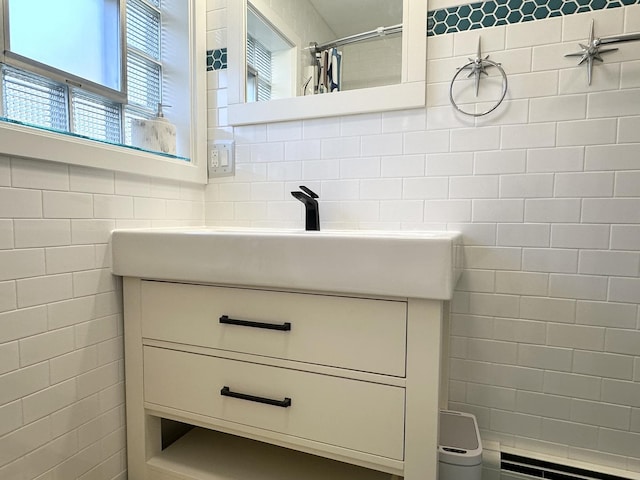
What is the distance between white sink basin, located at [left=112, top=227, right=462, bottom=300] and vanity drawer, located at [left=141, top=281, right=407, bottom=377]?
1.8 inches

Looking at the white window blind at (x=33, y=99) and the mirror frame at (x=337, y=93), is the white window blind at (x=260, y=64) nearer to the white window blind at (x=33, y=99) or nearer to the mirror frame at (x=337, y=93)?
the mirror frame at (x=337, y=93)

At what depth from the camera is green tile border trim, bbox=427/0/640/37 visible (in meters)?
1.09

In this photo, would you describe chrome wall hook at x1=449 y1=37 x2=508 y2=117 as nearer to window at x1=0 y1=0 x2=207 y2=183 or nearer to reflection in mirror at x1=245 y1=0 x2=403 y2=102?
reflection in mirror at x1=245 y1=0 x2=403 y2=102

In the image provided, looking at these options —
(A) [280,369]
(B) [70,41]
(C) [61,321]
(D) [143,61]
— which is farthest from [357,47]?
(C) [61,321]

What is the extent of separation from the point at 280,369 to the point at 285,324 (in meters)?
0.13

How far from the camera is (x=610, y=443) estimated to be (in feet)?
3.69

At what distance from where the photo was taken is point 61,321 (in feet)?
3.23

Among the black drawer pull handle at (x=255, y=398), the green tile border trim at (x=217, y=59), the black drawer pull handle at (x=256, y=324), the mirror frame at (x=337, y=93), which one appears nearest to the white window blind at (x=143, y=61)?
the green tile border trim at (x=217, y=59)

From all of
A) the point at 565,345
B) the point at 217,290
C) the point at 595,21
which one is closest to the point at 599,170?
the point at 595,21

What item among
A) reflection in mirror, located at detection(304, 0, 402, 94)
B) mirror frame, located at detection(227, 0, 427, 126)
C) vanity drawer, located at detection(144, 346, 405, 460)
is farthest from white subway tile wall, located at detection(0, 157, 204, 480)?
reflection in mirror, located at detection(304, 0, 402, 94)

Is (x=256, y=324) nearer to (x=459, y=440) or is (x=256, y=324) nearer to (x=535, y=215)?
(x=459, y=440)

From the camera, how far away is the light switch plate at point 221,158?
1527 mm

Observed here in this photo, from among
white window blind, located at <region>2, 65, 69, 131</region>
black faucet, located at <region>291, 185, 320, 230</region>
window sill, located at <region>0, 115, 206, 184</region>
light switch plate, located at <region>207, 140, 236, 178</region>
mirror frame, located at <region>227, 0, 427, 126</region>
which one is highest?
mirror frame, located at <region>227, 0, 427, 126</region>

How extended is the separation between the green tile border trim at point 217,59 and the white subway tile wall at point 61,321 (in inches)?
25.1
